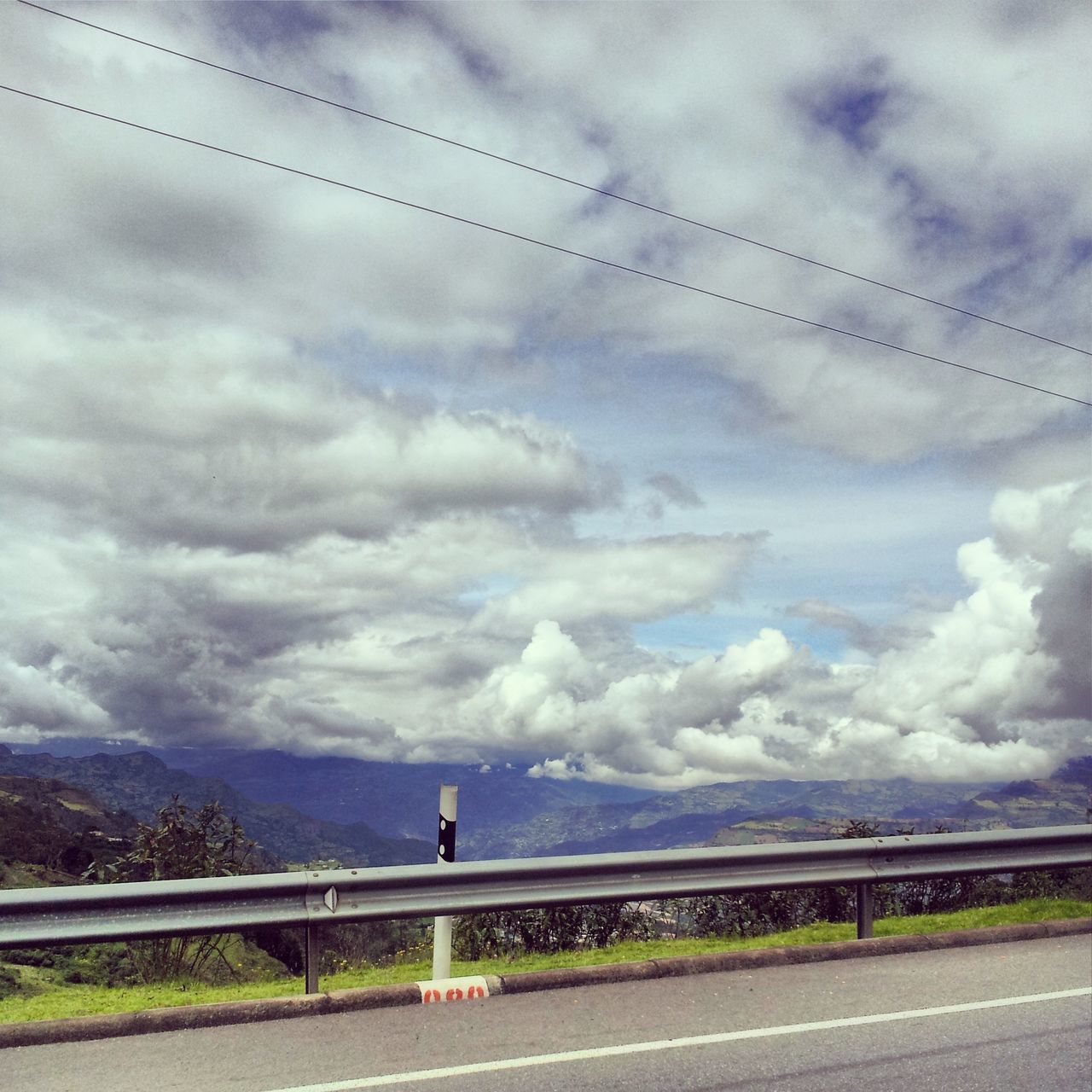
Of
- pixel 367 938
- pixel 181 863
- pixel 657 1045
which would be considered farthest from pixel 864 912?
pixel 181 863

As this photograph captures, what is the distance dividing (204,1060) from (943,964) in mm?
5249

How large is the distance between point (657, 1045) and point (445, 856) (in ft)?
7.39

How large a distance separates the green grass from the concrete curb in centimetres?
32

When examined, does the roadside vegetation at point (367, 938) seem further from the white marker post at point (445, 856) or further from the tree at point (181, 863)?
the white marker post at point (445, 856)

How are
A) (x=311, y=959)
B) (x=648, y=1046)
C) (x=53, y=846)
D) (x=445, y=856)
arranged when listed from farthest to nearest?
(x=53, y=846)
(x=445, y=856)
(x=311, y=959)
(x=648, y=1046)

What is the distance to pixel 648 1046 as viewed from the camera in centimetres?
579

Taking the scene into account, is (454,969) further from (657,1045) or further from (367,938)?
(367,938)

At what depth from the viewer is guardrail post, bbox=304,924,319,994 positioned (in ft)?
21.8

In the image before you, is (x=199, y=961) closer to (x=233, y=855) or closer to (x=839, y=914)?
(x=233, y=855)

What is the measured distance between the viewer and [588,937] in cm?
860

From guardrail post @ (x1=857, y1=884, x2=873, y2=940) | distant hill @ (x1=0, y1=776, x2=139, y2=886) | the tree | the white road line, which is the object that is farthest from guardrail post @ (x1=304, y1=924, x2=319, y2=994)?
guardrail post @ (x1=857, y1=884, x2=873, y2=940)

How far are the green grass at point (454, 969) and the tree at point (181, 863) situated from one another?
248 mm

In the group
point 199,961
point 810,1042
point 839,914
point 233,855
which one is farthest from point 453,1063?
point 839,914

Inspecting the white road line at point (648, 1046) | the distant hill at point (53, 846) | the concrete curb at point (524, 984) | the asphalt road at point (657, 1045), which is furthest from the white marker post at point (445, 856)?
the distant hill at point (53, 846)
